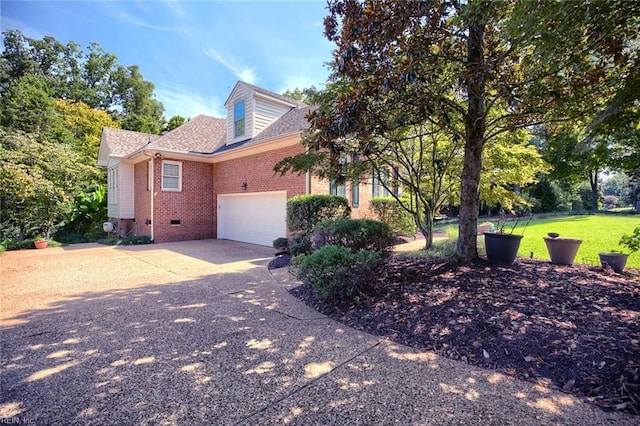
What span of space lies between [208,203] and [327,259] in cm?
1066

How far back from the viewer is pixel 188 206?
1302cm

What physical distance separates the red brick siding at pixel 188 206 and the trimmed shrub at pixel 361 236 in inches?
373

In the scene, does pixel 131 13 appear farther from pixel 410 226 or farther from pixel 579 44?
pixel 410 226

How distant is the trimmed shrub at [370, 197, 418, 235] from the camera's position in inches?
495

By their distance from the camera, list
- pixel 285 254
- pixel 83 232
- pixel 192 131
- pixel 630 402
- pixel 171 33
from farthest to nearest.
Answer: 1. pixel 83 232
2. pixel 192 131
3. pixel 285 254
4. pixel 171 33
5. pixel 630 402

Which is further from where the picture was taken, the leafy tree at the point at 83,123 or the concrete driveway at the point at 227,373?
the leafy tree at the point at 83,123

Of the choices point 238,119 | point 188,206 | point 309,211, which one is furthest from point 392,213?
point 188,206

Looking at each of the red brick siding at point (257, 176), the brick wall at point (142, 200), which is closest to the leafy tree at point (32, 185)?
the brick wall at point (142, 200)

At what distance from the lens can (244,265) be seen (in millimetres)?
7801

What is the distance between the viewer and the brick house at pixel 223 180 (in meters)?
11.2

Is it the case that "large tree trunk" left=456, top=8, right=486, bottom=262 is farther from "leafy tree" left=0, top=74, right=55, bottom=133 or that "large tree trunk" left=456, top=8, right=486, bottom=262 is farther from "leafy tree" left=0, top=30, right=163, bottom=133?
"leafy tree" left=0, top=30, right=163, bottom=133

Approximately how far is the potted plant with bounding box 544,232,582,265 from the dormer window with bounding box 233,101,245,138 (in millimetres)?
11629

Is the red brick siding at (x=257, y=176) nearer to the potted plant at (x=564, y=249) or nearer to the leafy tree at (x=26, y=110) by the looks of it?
the potted plant at (x=564, y=249)

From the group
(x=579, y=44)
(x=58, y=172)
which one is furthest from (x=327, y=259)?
(x=58, y=172)
